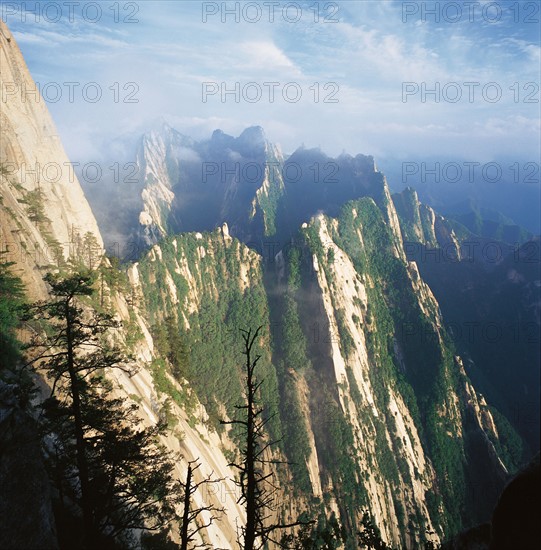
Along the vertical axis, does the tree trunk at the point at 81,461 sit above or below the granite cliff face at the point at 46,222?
below

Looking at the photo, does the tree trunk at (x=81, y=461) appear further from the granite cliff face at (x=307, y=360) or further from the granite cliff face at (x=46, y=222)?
the granite cliff face at (x=307, y=360)

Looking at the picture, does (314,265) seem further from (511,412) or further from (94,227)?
(511,412)

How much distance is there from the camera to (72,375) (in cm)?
1330

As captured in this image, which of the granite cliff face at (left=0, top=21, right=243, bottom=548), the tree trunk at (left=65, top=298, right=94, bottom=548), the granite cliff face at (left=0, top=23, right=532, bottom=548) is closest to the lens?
the tree trunk at (left=65, top=298, right=94, bottom=548)

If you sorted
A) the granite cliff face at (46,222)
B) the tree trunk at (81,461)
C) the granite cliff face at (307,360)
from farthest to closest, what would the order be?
the granite cliff face at (307,360)
the granite cliff face at (46,222)
the tree trunk at (81,461)

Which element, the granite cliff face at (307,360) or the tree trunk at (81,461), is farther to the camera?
the granite cliff face at (307,360)

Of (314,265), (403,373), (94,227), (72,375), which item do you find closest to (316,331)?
(314,265)

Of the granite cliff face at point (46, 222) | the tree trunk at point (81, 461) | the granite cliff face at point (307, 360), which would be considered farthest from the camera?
the granite cliff face at point (307, 360)

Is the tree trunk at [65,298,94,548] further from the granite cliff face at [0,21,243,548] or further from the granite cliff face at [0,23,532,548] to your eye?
the granite cliff face at [0,23,532,548]

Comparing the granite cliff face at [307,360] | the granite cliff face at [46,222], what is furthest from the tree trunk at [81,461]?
the granite cliff face at [307,360]

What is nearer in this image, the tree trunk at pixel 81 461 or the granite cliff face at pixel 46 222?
the tree trunk at pixel 81 461

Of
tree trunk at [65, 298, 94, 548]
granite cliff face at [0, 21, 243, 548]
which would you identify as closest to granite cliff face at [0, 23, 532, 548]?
granite cliff face at [0, 21, 243, 548]

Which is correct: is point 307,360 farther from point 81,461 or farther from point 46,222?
point 81,461

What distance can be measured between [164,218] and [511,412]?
7344 inches
